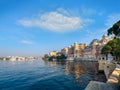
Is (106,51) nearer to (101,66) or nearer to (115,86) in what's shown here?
(101,66)

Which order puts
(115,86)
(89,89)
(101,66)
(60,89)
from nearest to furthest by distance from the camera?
(89,89) → (115,86) → (60,89) → (101,66)

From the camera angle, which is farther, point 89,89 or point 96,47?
point 96,47

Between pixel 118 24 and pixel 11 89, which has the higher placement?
pixel 118 24

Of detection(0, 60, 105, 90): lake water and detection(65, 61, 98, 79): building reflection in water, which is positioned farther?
detection(65, 61, 98, 79): building reflection in water

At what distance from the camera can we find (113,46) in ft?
287

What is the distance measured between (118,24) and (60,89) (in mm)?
18797

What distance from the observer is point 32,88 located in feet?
94.4

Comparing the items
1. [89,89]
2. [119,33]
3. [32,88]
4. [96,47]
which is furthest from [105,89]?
[96,47]

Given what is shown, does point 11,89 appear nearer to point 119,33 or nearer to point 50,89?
point 50,89

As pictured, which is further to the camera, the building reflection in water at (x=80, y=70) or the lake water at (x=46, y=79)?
the building reflection in water at (x=80, y=70)

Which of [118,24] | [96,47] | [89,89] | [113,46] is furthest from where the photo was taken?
[96,47]

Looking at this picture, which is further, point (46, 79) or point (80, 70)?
point (80, 70)

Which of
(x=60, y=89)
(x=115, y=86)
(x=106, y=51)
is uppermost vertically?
(x=106, y=51)

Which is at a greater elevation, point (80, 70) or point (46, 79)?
point (46, 79)
